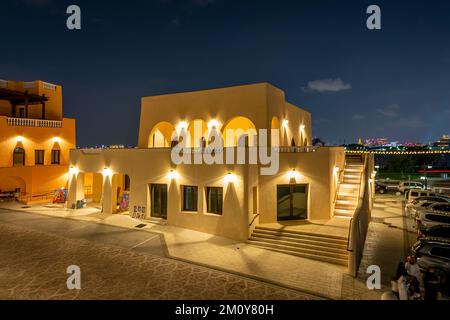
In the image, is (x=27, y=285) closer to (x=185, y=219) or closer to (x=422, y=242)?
(x=185, y=219)

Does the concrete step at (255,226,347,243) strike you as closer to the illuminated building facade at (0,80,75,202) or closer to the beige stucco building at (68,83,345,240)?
the beige stucco building at (68,83,345,240)

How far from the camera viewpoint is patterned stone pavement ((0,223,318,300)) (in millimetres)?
9070

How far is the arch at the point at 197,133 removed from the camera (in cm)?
2136

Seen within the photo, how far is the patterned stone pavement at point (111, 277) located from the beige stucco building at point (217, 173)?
14.4 ft

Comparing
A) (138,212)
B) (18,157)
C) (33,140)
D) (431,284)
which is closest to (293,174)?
(431,284)

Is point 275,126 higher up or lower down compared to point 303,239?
higher up

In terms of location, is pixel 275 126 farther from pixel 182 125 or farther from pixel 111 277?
pixel 111 277

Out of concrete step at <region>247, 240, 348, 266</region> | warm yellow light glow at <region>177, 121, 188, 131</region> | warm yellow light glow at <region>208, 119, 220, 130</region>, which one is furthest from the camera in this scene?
warm yellow light glow at <region>177, 121, 188, 131</region>

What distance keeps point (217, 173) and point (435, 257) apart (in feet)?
32.9

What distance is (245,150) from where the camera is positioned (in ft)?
48.3

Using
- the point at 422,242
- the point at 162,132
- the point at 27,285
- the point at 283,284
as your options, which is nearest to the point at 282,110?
the point at 162,132

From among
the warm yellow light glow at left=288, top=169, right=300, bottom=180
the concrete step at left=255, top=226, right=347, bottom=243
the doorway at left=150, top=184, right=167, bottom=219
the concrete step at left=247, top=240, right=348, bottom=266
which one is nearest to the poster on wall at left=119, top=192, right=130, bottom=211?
the doorway at left=150, top=184, right=167, bottom=219

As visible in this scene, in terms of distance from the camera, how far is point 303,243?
1324 cm

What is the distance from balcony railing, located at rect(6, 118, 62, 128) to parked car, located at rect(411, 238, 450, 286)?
30.2m
